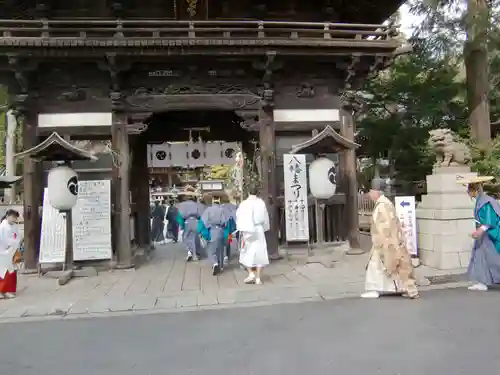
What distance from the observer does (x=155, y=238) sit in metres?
19.2

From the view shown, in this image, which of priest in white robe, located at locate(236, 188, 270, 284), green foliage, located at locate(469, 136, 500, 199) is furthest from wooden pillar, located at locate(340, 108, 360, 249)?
green foliage, located at locate(469, 136, 500, 199)

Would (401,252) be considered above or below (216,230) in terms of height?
below

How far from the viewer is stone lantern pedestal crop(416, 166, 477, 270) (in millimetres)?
9156

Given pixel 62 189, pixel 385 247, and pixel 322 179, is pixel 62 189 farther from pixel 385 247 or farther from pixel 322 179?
pixel 385 247

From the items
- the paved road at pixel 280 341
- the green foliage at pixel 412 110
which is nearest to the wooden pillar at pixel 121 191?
the paved road at pixel 280 341

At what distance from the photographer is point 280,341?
5109 mm

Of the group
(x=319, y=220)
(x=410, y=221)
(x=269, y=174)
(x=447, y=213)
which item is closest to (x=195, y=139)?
(x=269, y=174)

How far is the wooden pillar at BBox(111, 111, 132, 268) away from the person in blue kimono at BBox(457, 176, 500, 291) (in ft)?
24.6

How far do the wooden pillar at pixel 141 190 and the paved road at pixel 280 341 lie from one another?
7.16 m

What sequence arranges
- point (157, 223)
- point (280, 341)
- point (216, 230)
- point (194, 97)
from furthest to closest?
1. point (157, 223)
2. point (194, 97)
3. point (216, 230)
4. point (280, 341)

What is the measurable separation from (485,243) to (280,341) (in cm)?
430

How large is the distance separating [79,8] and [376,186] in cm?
896

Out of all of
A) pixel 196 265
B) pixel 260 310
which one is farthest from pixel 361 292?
pixel 196 265

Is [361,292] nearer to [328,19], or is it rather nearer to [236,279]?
[236,279]
